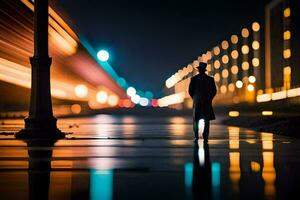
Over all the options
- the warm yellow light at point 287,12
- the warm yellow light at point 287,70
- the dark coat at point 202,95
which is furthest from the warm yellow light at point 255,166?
the warm yellow light at point 287,12

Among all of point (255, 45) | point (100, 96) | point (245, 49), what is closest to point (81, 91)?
point (100, 96)

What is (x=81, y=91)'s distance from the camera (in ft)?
333

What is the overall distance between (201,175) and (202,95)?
9.01 m

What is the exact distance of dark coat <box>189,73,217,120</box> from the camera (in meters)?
19.0

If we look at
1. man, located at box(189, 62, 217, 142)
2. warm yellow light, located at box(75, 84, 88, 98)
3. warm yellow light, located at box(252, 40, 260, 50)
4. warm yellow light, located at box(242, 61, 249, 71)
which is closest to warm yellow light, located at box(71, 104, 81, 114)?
warm yellow light, located at box(75, 84, 88, 98)

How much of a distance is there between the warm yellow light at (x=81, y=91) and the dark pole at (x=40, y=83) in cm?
7500

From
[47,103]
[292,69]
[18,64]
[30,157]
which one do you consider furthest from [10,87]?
[292,69]

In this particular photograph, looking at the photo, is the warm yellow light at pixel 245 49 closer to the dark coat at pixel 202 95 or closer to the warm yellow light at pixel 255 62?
the warm yellow light at pixel 255 62

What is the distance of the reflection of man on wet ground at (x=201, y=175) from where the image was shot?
8078 millimetres

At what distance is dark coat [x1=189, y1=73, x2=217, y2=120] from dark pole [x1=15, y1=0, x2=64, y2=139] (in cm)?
417

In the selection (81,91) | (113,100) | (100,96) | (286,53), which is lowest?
(81,91)

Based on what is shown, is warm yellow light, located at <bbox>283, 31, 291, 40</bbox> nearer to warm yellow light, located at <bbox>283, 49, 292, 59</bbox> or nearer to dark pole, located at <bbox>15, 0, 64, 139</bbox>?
warm yellow light, located at <bbox>283, 49, 292, 59</bbox>

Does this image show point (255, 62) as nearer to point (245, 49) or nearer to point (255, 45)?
point (255, 45)

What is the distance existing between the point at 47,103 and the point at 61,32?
47879 mm
